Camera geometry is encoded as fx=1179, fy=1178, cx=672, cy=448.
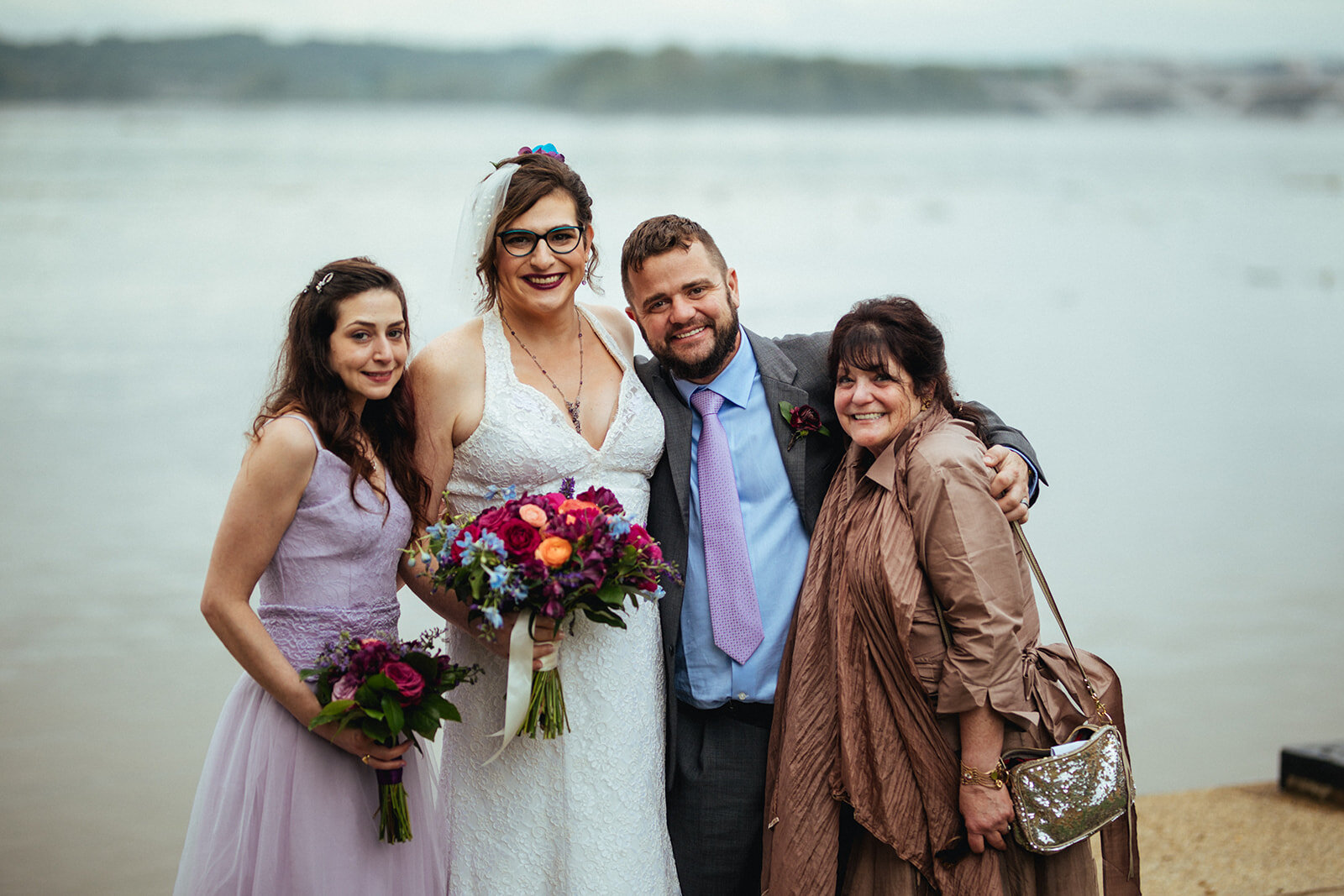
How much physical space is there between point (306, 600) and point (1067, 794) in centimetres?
190

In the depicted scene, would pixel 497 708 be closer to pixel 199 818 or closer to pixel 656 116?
pixel 199 818

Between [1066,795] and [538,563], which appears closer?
[538,563]

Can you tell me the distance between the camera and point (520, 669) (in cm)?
290

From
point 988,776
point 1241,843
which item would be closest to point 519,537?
point 988,776

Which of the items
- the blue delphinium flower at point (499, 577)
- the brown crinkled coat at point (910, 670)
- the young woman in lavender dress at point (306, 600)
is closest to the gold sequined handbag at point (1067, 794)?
the brown crinkled coat at point (910, 670)

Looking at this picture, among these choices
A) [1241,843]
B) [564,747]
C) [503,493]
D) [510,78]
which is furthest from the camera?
[510,78]

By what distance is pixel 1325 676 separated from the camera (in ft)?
23.8

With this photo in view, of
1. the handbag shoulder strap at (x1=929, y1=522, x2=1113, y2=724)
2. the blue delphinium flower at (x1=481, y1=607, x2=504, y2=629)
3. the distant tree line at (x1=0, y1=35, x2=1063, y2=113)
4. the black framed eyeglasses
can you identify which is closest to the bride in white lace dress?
the black framed eyeglasses

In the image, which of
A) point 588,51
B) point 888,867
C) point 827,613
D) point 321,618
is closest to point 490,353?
point 321,618

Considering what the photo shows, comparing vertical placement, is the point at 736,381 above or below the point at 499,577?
above

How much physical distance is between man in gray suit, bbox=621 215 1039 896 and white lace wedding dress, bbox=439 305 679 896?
110mm

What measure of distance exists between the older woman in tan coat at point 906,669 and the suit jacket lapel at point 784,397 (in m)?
0.17

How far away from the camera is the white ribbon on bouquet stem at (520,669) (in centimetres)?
285

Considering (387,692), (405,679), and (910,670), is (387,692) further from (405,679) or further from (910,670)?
(910,670)
